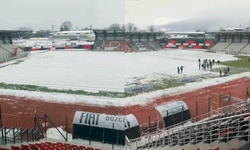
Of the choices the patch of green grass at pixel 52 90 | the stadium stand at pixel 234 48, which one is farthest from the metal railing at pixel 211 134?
the stadium stand at pixel 234 48

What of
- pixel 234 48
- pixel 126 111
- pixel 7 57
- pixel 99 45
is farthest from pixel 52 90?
pixel 99 45

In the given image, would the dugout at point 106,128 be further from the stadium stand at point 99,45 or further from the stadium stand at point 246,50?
the stadium stand at point 99,45

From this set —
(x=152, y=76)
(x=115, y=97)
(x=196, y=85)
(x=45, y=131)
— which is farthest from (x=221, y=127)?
(x=152, y=76)

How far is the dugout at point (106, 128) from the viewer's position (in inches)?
243

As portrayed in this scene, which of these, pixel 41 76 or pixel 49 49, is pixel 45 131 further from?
pixel 49 49

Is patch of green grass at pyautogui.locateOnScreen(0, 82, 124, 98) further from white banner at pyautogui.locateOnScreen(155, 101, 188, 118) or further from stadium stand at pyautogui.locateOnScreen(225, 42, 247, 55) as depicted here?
stadium stand at pyautogui.locateOnScreen(225, 42, 247, 55)

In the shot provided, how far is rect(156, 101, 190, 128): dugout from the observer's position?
6.87 m

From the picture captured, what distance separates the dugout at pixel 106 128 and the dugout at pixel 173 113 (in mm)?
906

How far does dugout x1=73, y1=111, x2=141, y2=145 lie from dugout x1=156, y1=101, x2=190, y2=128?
0.91 m

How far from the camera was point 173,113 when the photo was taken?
6.98 meters

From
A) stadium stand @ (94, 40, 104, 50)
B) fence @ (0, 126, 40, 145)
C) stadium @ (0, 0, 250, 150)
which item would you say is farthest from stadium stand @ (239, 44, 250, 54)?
fence @ (0, 126, 40, 145)

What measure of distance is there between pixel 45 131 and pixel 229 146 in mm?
5084

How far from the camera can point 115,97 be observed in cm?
1146

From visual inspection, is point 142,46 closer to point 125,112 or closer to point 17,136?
point 125,112
